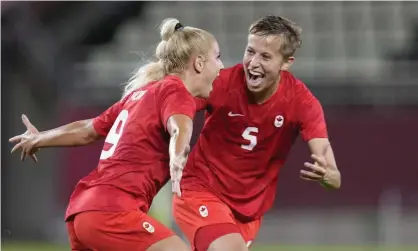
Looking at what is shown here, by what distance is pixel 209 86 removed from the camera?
5.47m

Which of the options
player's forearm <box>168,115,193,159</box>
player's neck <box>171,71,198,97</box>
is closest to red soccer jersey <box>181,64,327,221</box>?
player's neck <box>171,71,198,97</box>

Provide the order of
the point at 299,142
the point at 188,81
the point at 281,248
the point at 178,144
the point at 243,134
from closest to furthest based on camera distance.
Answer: the point at 178,144, the point at 188,81, the point at 243,134, the point at 281,248, the point at 299,142

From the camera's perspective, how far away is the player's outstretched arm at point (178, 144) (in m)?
4.57

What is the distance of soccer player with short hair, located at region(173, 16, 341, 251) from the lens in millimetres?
6094

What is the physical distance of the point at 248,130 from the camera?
6.14 meters

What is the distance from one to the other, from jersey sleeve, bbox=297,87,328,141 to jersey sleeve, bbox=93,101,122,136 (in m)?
1.28

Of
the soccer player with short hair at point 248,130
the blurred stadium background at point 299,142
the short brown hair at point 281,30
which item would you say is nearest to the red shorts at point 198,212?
the soccer player with short hair at point 248,130

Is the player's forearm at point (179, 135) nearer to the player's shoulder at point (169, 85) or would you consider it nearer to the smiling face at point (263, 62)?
→ the player's shoulder at point (169, 85)

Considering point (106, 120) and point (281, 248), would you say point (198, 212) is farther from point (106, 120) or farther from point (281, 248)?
point (281, 248)

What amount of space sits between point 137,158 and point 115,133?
0.72ft

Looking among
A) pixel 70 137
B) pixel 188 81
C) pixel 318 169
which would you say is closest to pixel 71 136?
pixel 70 137

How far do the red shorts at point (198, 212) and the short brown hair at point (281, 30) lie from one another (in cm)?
104

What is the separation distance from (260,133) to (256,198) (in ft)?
1.43

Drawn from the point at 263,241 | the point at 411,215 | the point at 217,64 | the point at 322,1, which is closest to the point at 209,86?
the point at 217,64
